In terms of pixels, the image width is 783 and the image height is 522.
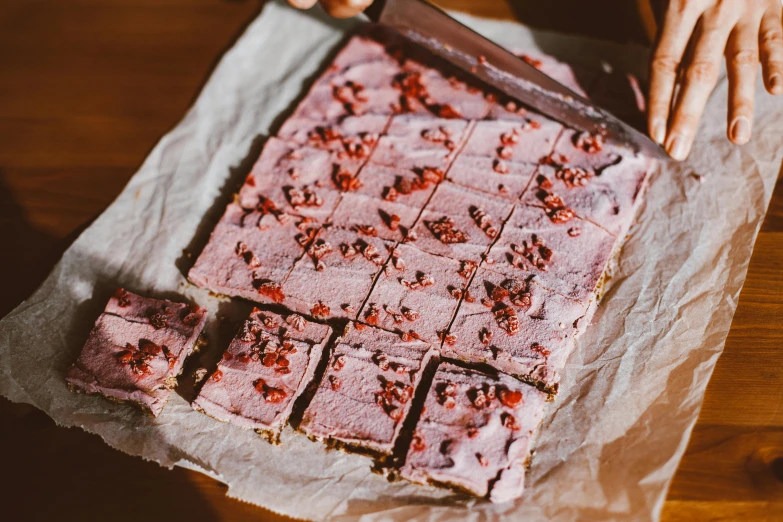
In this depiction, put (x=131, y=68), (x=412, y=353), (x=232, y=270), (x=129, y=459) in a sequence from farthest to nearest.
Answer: (x=131, y=68), (x=232, y=270), (x=412, y=353), (x=129, y=459)

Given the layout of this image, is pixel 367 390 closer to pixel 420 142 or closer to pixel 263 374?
pixel 263 374

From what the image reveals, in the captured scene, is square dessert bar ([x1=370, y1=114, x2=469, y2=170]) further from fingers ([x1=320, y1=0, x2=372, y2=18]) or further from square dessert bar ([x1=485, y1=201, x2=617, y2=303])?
fingers ([x1=320, y1=0, x2=372, y2=18])

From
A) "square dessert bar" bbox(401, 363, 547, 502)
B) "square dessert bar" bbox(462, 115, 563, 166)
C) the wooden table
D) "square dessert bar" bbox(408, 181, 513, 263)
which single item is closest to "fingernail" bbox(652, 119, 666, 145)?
"square dessert bar" bbox(462, 115, 563, 166)

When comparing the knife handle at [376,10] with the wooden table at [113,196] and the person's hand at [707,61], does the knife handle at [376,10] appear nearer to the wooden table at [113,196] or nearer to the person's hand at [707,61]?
the wooden table at [113,196]

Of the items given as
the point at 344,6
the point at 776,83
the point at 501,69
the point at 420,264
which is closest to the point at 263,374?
the point at 420,264

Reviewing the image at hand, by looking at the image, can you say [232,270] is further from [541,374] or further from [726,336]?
[726,336]

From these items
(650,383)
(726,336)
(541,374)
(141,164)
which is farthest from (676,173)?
(141,164)
